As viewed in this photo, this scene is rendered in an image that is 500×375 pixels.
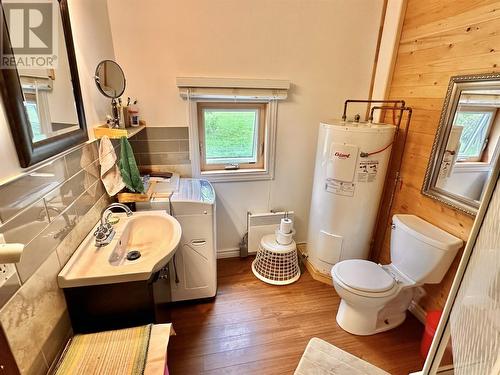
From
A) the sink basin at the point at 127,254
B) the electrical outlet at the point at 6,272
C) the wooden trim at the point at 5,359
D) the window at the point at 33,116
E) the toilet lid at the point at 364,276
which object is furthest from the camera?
the toilet lid at the point at 364,276

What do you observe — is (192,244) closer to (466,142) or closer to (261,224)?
(261,224)

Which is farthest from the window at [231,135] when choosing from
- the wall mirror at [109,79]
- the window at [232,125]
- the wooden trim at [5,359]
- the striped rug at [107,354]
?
the wooden trim at [5,359]

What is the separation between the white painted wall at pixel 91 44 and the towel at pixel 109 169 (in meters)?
0.12

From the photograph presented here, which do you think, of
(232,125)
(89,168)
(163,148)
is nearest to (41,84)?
(89,168)

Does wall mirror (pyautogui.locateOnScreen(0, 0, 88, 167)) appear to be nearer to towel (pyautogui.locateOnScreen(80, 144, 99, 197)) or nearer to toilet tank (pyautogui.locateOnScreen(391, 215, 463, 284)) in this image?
towel (pyautogui.locateOnScreen(80, 144, 99, 197))

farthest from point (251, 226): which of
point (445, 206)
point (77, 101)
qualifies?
point (77, 101)

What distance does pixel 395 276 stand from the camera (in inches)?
69.1

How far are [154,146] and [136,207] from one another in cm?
60

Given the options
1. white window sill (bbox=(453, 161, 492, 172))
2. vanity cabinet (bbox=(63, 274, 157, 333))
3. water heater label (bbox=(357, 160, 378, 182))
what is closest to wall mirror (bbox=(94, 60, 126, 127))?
vanity cabinet (bbox=(63, 274, 157, 333))

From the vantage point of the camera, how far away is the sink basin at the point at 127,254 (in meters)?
1.02

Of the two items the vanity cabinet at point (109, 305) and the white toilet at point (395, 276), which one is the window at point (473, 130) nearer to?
the white toilet at point (395, 276)

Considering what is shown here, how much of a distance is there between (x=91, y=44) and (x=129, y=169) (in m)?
0.70

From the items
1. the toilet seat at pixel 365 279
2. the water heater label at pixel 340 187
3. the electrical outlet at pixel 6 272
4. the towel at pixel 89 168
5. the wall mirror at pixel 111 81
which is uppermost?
the wall mirror at pixel 111 81

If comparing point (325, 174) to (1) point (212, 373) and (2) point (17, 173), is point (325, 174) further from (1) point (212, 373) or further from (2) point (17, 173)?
(2) point (17, 173)
